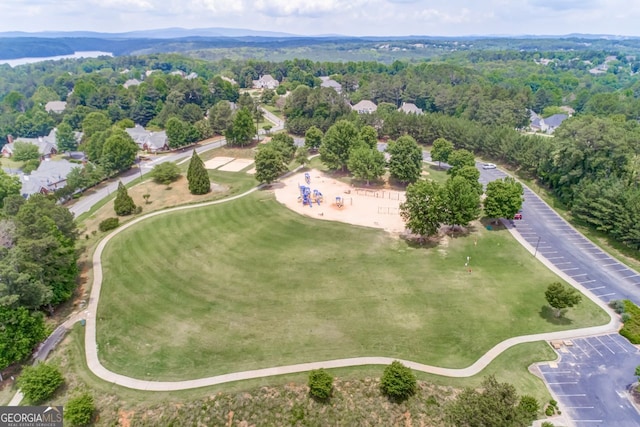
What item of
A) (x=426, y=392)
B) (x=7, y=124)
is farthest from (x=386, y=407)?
(x=7, y=124)

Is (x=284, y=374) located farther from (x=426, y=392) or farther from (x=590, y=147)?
(x=590, y=147)

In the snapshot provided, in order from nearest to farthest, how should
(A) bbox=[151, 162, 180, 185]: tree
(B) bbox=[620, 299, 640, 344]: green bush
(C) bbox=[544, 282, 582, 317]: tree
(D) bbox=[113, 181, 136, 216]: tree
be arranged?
(B) bbox=[620, 299, 640, 344]: green bush → (C) bbox=[544, 282, 582, 317]: tree → (D) bbox=[113, 181, 136, 216]: tree → (A) bbox=[151, 162, 180, 185]: tree

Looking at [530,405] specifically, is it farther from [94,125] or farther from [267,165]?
[94,125]

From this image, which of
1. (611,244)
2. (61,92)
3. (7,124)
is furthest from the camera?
(61,92)

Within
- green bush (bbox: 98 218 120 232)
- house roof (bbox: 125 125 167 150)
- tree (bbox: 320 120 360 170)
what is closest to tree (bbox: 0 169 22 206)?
green bush (bbox: 98 218 120 232)

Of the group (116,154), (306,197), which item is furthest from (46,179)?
(306,197)

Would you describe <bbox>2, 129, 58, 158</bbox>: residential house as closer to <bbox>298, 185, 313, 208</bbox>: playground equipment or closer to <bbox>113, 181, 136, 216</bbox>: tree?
<bbox>113, 181, 136, 216</bbox>: tree
